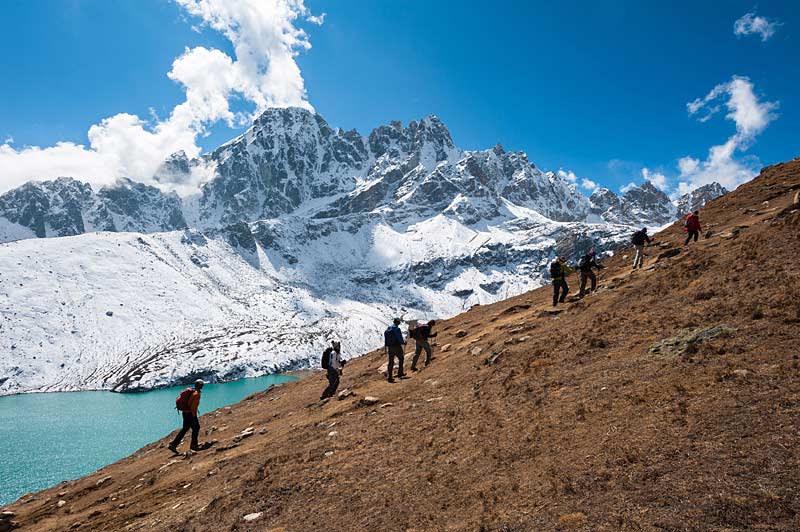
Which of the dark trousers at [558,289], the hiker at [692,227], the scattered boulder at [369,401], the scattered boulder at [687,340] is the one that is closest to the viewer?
the scattered boulder at [687,340]

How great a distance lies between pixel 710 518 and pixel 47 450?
324ft

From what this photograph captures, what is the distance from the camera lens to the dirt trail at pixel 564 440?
7414 millimetres

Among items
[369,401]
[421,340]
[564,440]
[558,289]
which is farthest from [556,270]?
[564,440]

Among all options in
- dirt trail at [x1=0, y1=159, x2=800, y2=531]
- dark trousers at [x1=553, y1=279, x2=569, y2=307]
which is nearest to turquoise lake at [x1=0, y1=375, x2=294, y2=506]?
dirt trail at [x1=0, y1=159, x2=800, y2=531]

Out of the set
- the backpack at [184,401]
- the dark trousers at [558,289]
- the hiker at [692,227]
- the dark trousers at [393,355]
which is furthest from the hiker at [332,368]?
the hiker at [692,227]

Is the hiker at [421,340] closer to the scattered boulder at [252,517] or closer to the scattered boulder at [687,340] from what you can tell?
the scattered boulder at [687,340]

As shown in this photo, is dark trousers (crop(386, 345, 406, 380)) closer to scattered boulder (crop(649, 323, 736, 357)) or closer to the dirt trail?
the dirt trail

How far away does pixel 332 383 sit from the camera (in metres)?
24.1

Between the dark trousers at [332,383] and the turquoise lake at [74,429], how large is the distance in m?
7.62

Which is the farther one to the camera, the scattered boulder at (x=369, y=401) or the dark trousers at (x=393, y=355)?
the dark trousers at (x=393, y=355)

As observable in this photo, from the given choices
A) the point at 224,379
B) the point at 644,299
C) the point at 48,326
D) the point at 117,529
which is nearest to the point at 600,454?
the point at 644,299

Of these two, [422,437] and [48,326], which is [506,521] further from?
[48,326]

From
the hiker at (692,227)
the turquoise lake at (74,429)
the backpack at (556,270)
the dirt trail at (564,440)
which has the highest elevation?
the hiker at (692,227)

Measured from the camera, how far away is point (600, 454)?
882 cm
